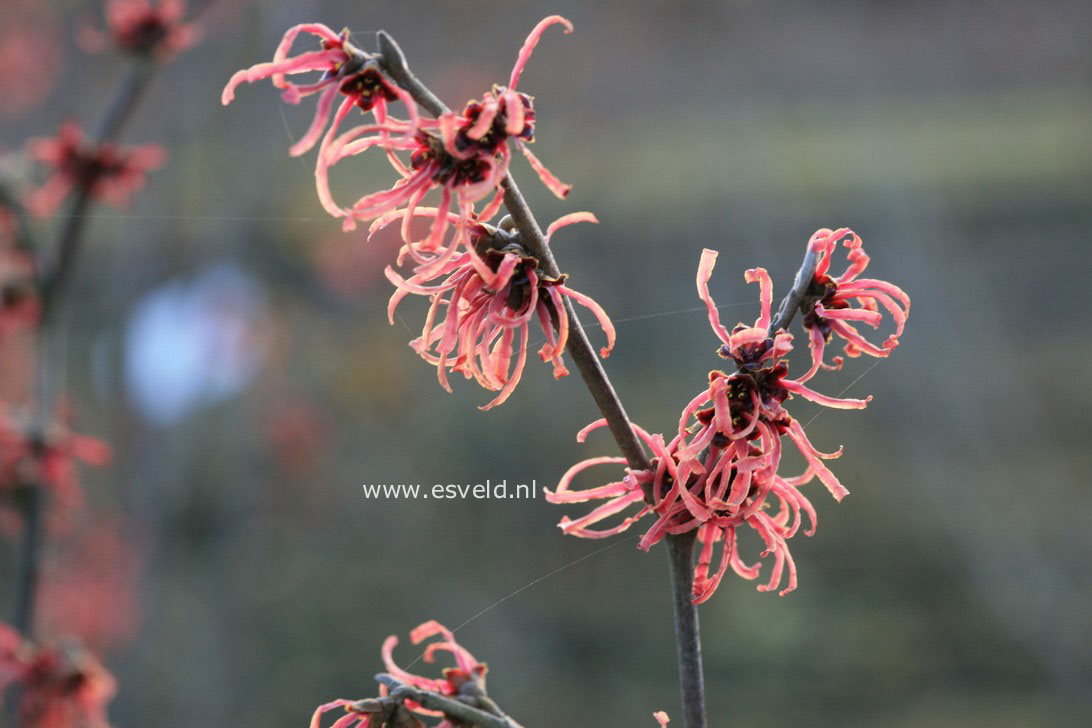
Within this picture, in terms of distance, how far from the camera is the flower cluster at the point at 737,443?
0.85 meters

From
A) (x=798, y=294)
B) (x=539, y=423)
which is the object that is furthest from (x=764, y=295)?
(x=539, y=423)

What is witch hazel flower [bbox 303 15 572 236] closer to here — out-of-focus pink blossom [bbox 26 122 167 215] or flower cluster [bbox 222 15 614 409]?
flower cluster [bbox 222 15 614 409]

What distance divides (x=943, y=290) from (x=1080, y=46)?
5.91 feet

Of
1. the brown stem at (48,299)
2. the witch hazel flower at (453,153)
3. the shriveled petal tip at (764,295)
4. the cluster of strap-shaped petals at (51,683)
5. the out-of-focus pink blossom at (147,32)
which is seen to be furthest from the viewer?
the out-of-focus pink blossom at (147,32)

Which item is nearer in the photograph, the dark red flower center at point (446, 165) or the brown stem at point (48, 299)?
the dark red flower center at point (446, 165)

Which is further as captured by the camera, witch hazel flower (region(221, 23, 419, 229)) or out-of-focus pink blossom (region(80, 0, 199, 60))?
out-of-focus pink blossom (region(80, 0, 199, 60))

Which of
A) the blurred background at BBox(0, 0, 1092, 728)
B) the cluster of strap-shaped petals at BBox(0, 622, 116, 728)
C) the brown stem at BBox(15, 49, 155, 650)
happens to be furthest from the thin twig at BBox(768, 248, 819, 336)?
the blurred background at BBox(0, 0, 1092, 728)

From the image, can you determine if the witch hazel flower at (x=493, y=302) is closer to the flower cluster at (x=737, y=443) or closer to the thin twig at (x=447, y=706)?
the flower cluster at (x=737, y=443)

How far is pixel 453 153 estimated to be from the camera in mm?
784

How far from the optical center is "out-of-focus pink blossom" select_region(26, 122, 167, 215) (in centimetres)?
192

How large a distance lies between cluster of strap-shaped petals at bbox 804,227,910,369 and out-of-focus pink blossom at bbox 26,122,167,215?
1470 millimetres

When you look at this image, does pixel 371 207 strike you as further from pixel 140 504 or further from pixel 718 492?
pixel 140 504

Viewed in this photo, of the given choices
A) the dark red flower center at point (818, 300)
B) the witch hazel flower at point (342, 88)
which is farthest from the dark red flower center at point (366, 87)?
the dark red flower center at point (818, 300)

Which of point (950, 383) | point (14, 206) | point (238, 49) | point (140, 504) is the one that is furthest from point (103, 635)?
point (950, 383)
